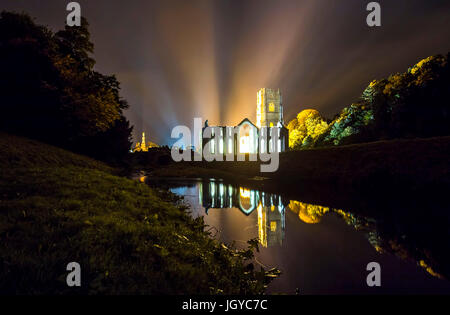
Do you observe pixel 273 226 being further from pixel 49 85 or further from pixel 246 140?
pixel 246 140

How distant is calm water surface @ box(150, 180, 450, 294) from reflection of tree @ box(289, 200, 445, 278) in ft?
0.08

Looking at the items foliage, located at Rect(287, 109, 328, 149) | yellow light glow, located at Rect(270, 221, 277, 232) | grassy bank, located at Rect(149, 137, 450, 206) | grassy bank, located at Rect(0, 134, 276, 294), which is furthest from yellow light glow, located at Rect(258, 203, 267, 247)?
foliage, located at Rect(287, 109, 328, 149)

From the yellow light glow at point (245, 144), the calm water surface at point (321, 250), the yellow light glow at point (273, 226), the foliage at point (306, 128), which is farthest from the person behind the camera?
the foliage at point (306, 128)


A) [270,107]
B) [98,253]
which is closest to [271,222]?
[98,253]

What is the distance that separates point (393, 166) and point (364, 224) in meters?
13.1

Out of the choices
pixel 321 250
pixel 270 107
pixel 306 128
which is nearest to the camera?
pixel 321 250

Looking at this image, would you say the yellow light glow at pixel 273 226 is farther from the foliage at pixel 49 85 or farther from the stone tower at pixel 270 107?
the stone tower at pixel 270 107

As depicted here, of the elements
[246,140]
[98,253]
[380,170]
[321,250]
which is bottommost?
[321,250]

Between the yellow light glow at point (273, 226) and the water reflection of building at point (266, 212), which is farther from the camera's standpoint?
the yellow light glow at point (273, 226)

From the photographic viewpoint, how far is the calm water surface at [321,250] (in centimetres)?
445

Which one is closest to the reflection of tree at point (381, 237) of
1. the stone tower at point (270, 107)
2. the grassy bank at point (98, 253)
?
the grassy bank at point (98, 253)

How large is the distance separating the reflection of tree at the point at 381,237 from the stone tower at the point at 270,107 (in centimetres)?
6635

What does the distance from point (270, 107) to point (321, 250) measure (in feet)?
244

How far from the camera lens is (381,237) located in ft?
23.3
